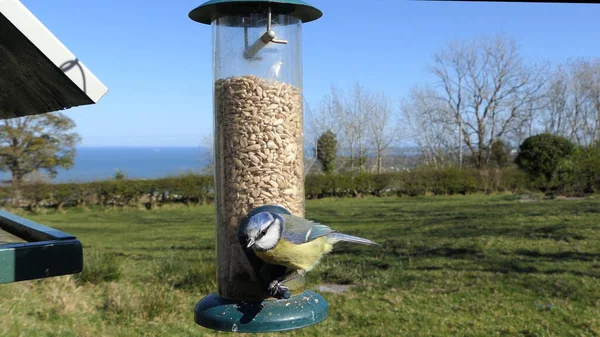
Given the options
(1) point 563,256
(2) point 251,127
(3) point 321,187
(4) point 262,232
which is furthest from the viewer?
(3) point 321,187

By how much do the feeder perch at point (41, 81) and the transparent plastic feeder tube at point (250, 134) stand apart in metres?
0.80

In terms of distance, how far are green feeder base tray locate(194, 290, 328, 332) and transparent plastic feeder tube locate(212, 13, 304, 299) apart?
0.14m

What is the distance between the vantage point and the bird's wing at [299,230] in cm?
242

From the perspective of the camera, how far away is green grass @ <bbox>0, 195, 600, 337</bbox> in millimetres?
5652

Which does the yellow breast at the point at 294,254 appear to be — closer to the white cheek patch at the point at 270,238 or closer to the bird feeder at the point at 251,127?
the white cheek patch at the point at 270,238

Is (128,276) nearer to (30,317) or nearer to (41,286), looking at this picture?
(41,286)

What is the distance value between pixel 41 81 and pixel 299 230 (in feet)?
3.72

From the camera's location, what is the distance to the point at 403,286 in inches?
282

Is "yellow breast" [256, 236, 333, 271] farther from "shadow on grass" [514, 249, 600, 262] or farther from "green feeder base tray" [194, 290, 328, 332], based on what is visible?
"shadow on grass" [514, 249, 600, 262]

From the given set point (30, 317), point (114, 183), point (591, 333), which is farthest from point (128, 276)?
point (114, 183)

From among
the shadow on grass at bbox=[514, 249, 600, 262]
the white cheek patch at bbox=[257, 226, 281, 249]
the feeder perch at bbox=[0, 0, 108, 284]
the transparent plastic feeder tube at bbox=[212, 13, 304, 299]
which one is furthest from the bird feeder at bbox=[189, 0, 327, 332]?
the shadow on grass at bbox=[514, 249, 600, 262]

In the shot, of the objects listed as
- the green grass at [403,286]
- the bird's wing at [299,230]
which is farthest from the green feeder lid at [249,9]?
the green grass at [403,286]

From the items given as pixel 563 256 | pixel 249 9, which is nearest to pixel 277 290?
pixel 249 9

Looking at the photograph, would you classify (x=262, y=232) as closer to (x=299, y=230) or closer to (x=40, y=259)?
(x=299, y=230)
